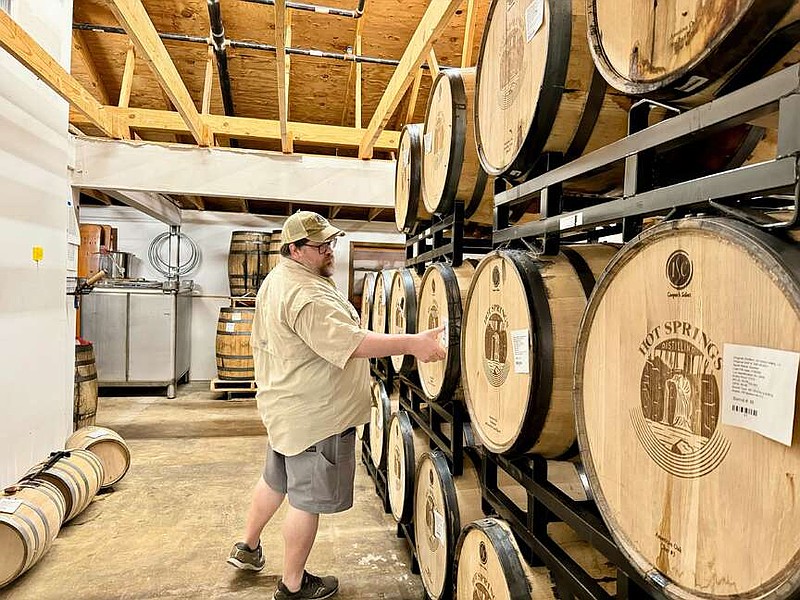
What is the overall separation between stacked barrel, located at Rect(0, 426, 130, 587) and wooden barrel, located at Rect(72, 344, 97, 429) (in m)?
0.97

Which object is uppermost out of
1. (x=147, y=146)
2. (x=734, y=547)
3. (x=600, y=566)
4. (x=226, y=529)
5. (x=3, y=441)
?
(x=147, y=146)

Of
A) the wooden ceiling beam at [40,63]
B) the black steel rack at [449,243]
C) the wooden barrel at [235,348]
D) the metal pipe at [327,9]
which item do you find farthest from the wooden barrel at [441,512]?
the wooden barrel at [235,348]

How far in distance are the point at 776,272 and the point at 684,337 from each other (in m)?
0.19

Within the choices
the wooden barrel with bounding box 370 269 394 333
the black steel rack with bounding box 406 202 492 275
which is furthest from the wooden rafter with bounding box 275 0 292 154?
the wooden barrel with bounding box 370 269 394 333

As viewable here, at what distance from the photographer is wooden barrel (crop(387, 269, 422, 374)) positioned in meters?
2.69

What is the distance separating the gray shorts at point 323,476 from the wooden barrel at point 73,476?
175 cm

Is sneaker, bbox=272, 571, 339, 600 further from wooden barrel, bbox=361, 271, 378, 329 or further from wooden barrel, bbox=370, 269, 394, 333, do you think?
wooden barrel, bbox=361, 271, 378, 329

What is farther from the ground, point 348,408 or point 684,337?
point 684,337

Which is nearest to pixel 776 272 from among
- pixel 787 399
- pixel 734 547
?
pixel 787 399

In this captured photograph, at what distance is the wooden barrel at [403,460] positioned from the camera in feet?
9.03

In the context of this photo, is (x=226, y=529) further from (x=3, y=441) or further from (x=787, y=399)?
(x=787, y=399)

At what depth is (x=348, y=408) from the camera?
2531 mm

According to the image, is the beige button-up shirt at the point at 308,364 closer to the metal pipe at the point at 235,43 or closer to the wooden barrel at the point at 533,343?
the wooden barrel at the point at 533,343

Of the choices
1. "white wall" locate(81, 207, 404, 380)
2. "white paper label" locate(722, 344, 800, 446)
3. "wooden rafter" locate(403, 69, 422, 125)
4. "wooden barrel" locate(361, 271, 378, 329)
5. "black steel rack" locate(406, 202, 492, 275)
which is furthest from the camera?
"white wall" locate(81, 207, 404, 380)
